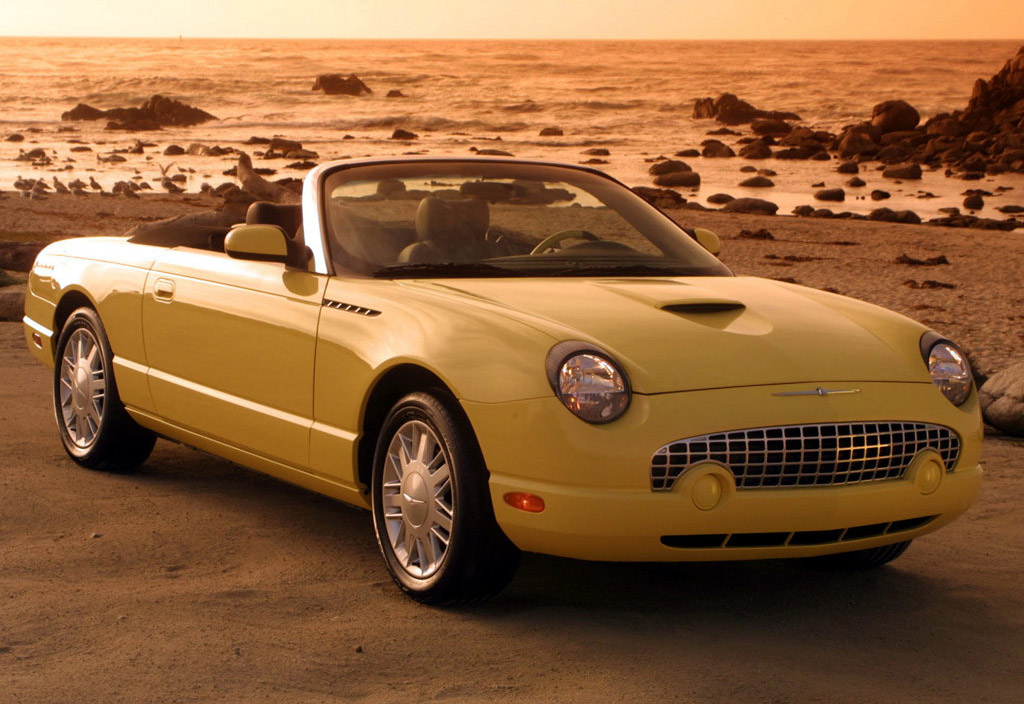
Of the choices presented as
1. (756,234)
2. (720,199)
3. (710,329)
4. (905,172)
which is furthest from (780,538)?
(905,172)

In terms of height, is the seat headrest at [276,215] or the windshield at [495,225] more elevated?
the windshield at [495,225]

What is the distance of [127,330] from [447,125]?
68854 millimetres

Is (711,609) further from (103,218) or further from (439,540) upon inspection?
(103,218)

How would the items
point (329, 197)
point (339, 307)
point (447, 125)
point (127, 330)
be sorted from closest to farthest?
point (339, 307) < point (329, 197) < point (127, 330) < point (447, 125)

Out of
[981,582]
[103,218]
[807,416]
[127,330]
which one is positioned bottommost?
[103,218]

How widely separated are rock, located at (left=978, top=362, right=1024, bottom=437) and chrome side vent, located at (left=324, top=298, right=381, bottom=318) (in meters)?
5.03

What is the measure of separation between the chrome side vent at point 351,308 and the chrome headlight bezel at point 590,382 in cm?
87

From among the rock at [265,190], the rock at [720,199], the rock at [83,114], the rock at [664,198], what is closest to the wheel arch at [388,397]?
the rock at [265,190]

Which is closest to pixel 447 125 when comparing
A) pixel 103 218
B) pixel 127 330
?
pixel 103 218

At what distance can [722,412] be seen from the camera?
4.34 meters

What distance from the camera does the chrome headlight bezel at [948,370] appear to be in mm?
4887

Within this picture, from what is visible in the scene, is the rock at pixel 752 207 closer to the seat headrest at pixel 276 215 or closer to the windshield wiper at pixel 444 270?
the seat headrest at pixel 276 215

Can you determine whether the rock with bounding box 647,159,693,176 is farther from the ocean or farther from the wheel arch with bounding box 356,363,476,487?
the wheel arch with bounding box 356,363,476,487

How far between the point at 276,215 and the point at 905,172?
3856 centimetres
